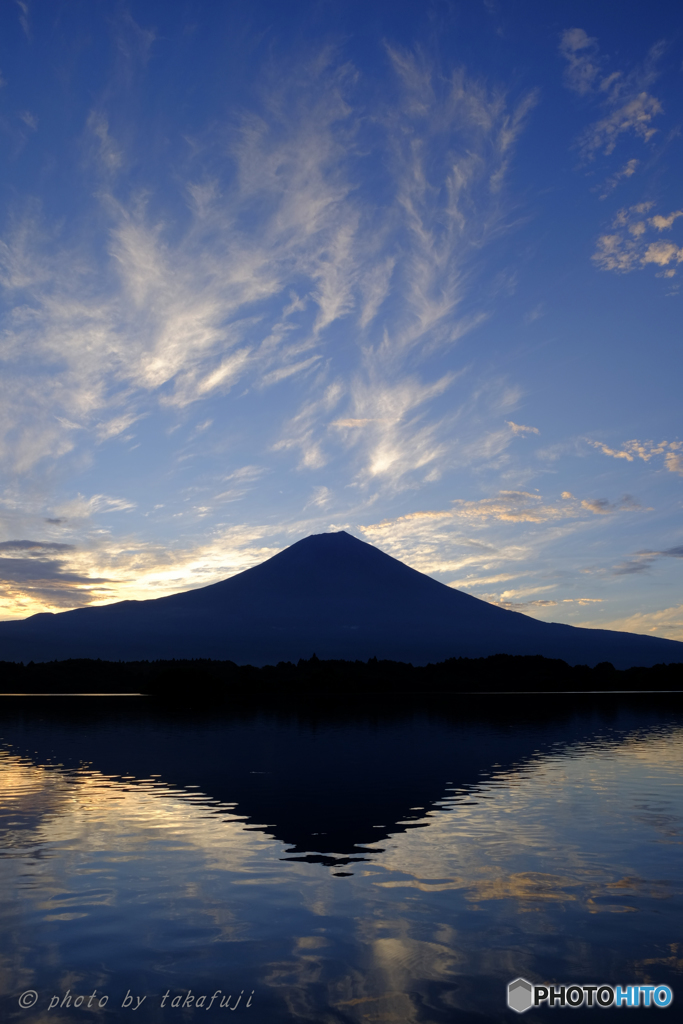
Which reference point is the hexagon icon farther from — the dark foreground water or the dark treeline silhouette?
the dark treeline silhouette

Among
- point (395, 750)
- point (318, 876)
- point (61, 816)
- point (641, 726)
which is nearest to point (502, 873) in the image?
point (318, 876)

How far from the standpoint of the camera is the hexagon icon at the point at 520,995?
9867 mm

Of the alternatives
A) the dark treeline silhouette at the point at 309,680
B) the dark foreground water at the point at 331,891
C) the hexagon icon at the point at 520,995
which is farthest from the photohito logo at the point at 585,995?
the dark treeline silhouette at the point at 309,680

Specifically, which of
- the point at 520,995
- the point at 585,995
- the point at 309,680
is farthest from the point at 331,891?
the point at 309,680

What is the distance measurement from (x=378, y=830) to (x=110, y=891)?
780 cm

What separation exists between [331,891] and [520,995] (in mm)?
5275

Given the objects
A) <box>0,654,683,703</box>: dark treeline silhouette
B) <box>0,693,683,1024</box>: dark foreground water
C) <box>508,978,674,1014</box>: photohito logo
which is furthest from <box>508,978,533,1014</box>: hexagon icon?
<box>0,654,683,703</box>: dark treeline silhouette

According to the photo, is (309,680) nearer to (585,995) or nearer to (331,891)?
(331,891)

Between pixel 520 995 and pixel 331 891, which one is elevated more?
pixel 331 891

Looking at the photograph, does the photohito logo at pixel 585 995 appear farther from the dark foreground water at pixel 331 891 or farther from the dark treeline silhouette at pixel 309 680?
the dark treeline silhouette at pixel 309 680

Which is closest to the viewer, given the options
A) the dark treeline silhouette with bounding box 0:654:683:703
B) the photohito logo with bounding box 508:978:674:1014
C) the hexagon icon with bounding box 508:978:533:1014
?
the hexagon icon with bounding box 508:978:533:1014

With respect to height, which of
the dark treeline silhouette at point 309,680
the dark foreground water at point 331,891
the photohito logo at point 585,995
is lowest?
the photohito logo at point 585,995

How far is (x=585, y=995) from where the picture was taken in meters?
10.2

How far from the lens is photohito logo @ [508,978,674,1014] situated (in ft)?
32.8
